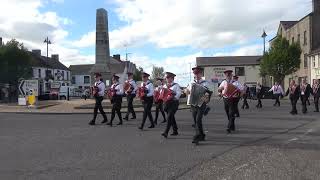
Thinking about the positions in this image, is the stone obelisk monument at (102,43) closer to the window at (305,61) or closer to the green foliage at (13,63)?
the green foliage at (13,63)

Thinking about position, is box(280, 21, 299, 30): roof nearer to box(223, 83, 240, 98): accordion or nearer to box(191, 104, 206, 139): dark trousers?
box(223, 83, 240, 98): accordion

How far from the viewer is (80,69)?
432ft

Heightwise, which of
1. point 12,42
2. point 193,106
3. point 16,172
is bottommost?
point 16,172

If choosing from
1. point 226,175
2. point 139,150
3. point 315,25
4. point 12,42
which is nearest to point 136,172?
point 226,175

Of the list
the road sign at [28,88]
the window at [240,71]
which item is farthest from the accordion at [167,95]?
the window at [240,71]

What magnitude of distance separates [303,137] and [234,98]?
227 cm

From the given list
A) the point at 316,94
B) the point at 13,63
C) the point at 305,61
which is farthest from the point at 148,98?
the point at 13,63

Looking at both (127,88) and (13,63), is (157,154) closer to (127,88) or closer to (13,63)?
(127,88)

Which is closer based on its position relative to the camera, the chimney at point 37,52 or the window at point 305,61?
the window at point 305,61

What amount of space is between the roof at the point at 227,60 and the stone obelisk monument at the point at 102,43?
199 feet

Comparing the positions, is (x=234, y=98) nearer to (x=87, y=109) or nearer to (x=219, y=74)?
(x=87, y=109)

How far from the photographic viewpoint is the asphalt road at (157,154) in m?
9.13

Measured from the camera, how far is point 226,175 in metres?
8.86

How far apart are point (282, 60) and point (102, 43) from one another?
88.8 feet
